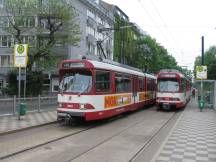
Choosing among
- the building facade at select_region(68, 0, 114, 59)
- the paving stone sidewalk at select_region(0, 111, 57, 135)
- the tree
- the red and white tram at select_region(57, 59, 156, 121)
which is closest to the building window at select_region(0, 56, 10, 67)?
the building facade at select_region(68, 0, 114, 59)

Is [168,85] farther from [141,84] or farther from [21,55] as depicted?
[21,55]

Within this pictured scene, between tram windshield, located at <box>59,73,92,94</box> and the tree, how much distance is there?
64.7 feet

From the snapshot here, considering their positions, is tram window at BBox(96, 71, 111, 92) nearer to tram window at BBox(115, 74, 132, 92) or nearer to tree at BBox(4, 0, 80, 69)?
tram window at BBox(115, 74, 132, 92)

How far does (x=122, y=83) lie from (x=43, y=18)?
66.1 feet

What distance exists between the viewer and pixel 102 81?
15.7 metres

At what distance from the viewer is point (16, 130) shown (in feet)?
43.2

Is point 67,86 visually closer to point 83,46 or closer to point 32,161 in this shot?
point 32,161

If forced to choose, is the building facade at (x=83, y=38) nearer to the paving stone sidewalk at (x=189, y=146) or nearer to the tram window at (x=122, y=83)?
the tram window at (x=122, y=83)

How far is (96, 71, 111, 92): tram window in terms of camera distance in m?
15.3

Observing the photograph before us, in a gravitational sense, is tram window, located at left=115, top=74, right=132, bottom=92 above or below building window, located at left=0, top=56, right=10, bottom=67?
below

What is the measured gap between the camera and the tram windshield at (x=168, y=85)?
25.0 meters

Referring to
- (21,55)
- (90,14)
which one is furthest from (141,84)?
(90,14)

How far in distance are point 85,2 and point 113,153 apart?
4520cm

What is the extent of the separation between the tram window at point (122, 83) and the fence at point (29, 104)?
195 inches
